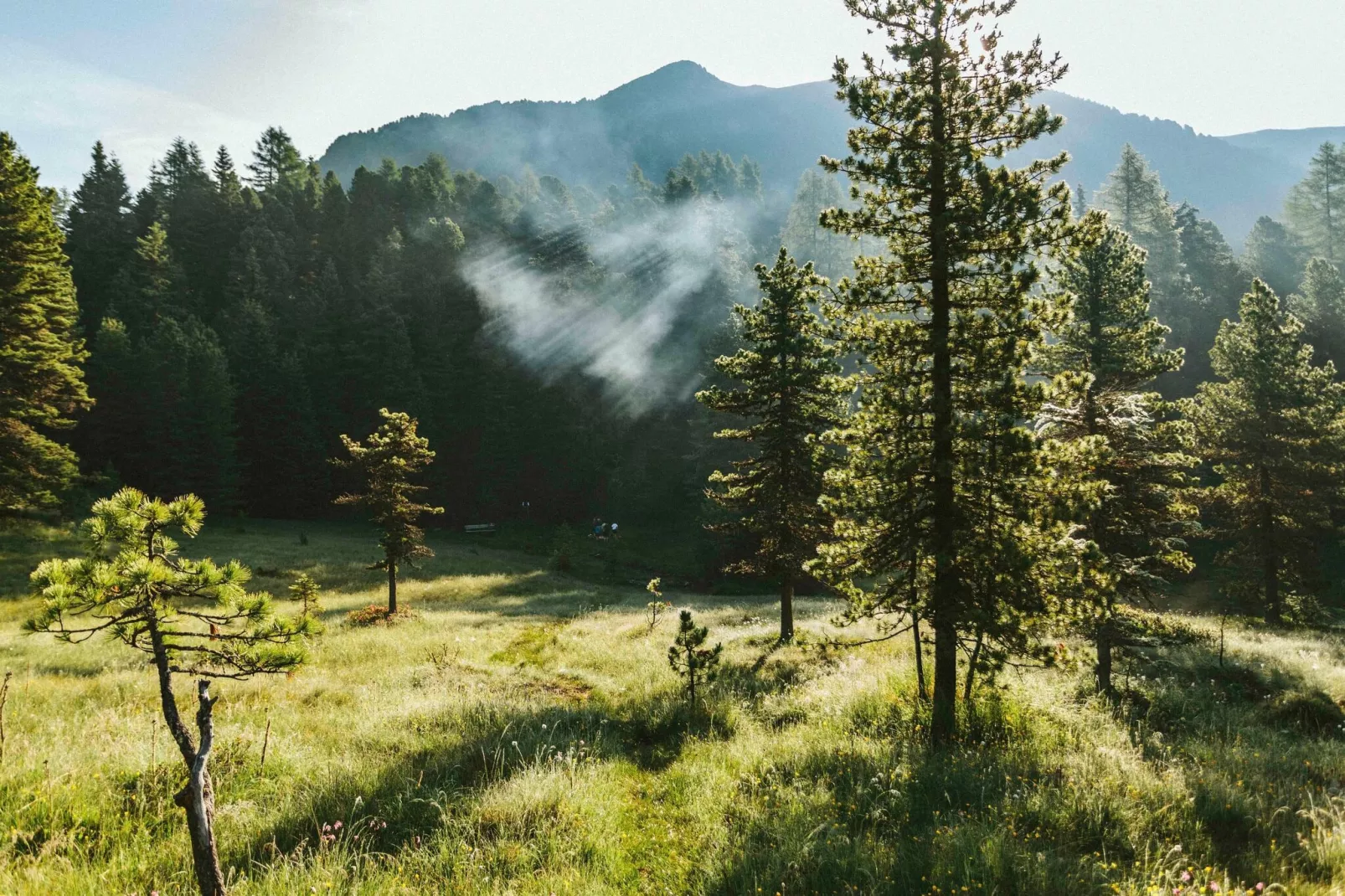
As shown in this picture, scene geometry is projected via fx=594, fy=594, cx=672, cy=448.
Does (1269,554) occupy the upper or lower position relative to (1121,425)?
lower

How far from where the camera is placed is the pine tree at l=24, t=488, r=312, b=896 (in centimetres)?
366

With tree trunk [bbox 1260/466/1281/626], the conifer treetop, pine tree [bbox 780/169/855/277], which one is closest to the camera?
the conifer treetop

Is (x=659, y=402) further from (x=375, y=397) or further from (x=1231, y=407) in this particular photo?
(x=1231, y=407)

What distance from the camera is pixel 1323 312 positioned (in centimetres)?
5325

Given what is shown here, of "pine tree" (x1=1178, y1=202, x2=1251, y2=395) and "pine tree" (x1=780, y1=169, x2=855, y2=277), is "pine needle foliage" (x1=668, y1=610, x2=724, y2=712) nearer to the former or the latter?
"pine tree" (x1=1178, y1=202, x2=1251, y2=395)

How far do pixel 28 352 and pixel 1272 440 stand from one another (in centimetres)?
5386

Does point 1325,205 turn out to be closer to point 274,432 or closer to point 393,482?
point 393,482

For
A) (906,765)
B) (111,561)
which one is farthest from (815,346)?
(111,561)

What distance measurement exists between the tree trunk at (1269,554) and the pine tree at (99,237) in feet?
295

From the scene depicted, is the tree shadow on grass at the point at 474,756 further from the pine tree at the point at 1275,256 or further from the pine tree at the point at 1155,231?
the pine tree at the point at 1275,256

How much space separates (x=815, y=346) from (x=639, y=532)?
4121 centimetres

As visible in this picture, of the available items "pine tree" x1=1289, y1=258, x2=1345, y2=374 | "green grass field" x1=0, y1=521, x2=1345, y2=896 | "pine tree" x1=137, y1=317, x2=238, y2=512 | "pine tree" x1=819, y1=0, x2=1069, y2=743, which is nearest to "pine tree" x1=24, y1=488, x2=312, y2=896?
"green grass field" x1=0, y1=521, x2=1345, y2=896

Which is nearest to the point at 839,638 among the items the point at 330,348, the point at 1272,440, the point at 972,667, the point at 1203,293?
the point at 972,667

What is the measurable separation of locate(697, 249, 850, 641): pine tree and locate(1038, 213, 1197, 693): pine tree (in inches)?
238
